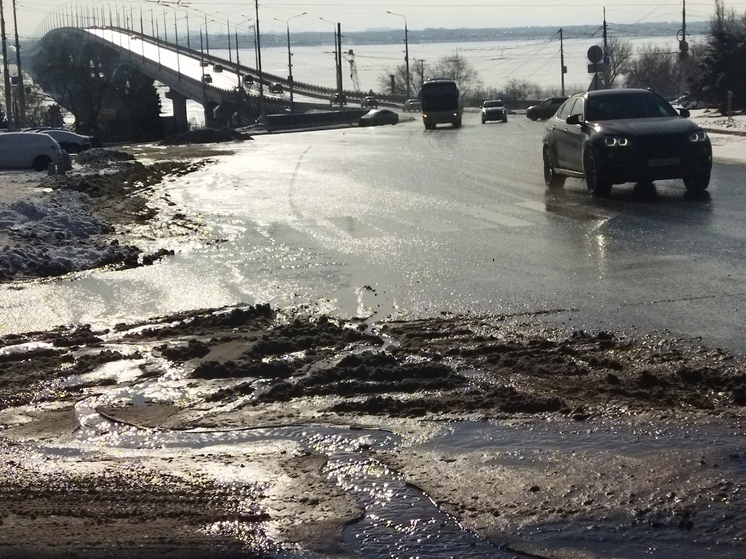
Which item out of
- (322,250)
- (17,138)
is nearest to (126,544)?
(322,250)

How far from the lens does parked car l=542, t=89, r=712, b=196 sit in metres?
16.0

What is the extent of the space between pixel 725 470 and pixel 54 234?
10856 mm

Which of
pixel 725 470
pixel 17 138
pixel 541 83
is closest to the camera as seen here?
pixel 725 470

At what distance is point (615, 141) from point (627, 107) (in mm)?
1481

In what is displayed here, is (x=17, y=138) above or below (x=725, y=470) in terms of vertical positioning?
above

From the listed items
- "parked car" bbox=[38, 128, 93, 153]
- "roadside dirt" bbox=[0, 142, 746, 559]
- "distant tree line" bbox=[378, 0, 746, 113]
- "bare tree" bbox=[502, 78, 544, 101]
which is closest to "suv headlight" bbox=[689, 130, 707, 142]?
"roadside dirt" bbox=[0, 142, 746, 559]

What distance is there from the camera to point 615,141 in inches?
639

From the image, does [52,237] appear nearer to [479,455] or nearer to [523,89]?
[479,455]

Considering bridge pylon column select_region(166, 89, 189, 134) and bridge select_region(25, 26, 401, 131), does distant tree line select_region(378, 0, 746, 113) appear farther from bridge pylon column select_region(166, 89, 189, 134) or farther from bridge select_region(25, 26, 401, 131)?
bridge pylon column select_region(166, 89, 189, 134)

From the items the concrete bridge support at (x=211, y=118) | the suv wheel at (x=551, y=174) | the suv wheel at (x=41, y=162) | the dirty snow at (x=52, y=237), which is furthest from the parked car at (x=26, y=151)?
the concrete bridge support at (x=211, y=118)

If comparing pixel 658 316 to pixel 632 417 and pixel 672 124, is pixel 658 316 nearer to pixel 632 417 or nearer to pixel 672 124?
pixel 632 417

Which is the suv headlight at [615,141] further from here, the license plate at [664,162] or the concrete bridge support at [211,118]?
the concrete bridge support at [211,118]

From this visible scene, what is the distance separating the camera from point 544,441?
5.24m

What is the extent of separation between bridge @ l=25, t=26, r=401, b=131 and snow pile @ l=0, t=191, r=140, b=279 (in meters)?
80.0
